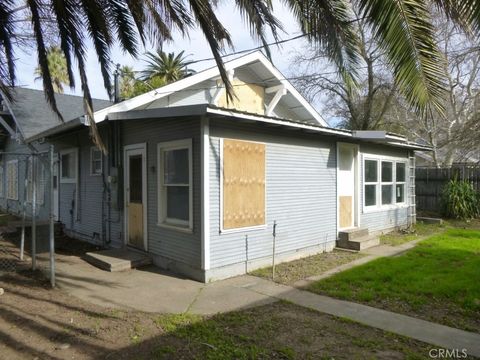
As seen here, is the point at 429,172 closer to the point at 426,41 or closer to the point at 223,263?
the point at 223,263

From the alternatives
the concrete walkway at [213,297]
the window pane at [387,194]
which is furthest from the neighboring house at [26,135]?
the window pane at [387,194]

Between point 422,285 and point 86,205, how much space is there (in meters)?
8.08

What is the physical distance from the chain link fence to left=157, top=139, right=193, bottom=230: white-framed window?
6.56ft

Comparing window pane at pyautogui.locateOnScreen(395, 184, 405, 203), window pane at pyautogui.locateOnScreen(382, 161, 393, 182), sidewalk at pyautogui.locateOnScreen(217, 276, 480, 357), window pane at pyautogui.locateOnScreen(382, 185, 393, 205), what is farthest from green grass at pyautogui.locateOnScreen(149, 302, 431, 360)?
window pane at pyautogui.locateOnScreen(395, 184, 405, 203)

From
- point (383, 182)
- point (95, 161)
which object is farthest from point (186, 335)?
point (383, 182)

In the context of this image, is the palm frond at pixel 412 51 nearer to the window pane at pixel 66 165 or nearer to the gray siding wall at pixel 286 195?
the gray siding wall at pixel 286 195

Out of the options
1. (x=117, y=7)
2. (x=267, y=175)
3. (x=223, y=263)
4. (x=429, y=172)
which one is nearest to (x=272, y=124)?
(x=267, y=175)

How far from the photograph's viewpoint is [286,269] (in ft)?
24.8

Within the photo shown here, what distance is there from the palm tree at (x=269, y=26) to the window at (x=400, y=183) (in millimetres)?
9364

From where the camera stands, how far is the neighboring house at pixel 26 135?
517 inches

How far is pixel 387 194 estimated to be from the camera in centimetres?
1212

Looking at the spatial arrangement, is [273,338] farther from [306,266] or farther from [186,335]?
[306,266]

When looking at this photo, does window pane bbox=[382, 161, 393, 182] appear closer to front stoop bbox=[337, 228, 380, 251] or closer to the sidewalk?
front stoop bbox=[337, 228, 380, 251]

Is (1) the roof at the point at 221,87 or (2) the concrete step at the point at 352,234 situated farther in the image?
(2) the concrete step at the point at 352,234
